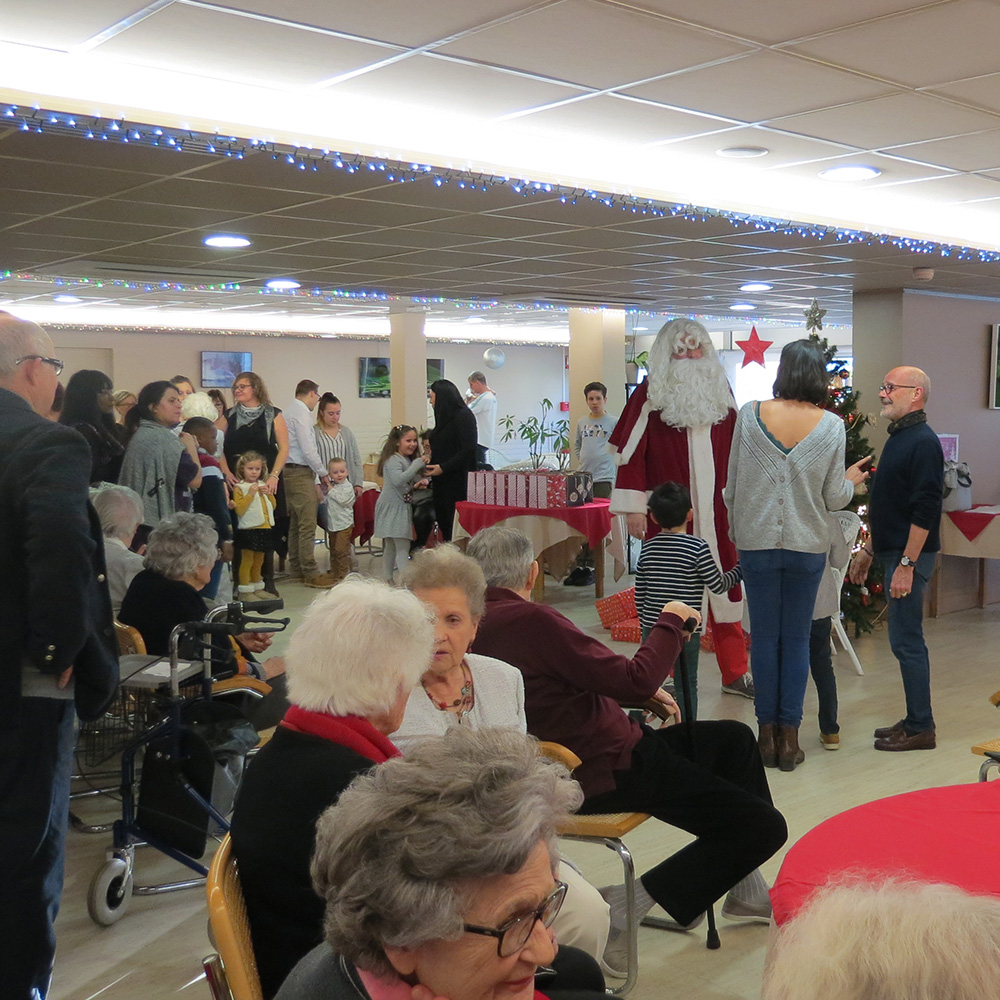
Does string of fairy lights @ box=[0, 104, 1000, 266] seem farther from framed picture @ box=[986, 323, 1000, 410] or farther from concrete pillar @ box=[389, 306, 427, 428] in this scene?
concrete pillar @ box=[389, 306, 427, 428]

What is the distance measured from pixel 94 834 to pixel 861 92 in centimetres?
380

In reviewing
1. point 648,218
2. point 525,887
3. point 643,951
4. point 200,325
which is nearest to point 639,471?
point 648,218

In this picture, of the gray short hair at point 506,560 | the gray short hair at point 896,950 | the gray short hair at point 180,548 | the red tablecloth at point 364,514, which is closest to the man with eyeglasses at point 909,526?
the gray short hair at point 506,560

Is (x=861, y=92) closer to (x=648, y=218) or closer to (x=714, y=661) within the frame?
(x=648, y=218)

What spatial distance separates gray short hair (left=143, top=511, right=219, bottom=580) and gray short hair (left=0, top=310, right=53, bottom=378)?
Result: 4.21ft

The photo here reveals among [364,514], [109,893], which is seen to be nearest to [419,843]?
[109,893]

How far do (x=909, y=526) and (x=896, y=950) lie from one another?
420cm

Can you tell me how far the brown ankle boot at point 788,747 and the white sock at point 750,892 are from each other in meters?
1.37

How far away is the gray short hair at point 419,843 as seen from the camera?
131cm

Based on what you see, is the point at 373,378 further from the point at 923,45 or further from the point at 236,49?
the point at 923,45

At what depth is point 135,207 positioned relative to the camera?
5363 mm

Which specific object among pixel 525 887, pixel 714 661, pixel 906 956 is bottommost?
pixel 714 661

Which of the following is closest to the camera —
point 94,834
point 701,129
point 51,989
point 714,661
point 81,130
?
point 51,989

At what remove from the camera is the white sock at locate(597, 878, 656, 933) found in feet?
10.1
